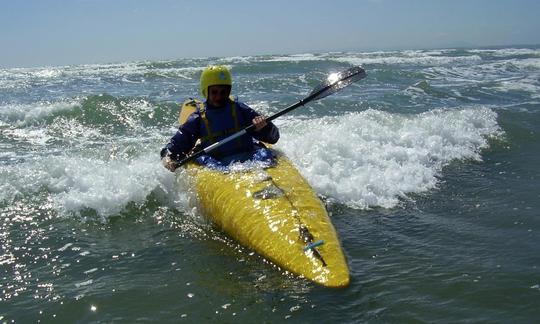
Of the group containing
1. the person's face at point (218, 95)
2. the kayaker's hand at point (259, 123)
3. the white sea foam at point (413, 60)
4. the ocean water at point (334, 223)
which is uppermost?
the white sea foam at point (413, 60)

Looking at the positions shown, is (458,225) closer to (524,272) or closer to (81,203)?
(524,272)

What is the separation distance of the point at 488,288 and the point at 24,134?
32.0ft

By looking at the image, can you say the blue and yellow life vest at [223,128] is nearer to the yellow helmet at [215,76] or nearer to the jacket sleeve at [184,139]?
the jacket sleeve at [184,139]

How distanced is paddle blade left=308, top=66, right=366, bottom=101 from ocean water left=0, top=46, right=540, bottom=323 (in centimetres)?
89

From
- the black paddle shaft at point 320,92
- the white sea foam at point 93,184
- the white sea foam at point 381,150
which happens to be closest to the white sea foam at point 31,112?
the white sea foam at point 93,184

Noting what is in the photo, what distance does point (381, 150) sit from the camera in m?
7.02

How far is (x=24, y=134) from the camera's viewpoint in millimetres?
10109

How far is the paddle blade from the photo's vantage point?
5.82 metres

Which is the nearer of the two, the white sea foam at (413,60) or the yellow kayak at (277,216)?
the yellow kayak at (277,216)

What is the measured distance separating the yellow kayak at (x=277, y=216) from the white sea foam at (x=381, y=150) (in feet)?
2.90

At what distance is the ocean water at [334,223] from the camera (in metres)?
2.97

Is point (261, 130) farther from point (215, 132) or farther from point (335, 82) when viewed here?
point (335, 82)

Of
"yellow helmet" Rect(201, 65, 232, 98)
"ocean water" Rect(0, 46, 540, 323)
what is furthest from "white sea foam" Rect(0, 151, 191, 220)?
"yellow helmet" Rect(201, 65, 232, 98)

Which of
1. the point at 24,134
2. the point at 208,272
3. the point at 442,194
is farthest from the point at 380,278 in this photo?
the point at 24,134
